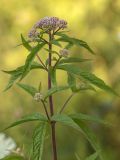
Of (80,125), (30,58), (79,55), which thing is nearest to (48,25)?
(30,58)

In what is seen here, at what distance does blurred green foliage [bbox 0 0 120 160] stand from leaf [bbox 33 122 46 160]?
1.71m

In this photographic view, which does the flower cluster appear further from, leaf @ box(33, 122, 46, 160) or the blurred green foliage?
the blurred green foliage

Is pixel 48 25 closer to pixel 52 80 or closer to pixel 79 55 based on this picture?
pixel 52 80

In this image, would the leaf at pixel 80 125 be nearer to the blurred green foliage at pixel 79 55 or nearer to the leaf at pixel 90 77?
the leaf at pixel 90 77

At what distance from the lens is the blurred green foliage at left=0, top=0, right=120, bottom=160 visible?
116 inches

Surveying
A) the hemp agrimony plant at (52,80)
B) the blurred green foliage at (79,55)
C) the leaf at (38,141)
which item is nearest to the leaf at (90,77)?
the hemp agrimony plant at (52,80)

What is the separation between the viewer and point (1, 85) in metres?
3.28

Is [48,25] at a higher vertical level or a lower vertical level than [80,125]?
higher

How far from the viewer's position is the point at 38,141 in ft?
3.24

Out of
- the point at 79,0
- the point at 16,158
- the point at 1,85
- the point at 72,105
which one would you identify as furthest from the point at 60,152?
the point at 16,158

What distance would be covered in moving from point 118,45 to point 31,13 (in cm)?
57

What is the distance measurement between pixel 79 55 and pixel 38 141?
224 centimetres

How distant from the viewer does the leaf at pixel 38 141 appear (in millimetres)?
968

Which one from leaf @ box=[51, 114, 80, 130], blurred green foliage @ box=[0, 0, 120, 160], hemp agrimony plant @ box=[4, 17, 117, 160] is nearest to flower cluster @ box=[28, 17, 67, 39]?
hemp agrimony plant @ box=[4, 17, 117, 160]
